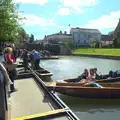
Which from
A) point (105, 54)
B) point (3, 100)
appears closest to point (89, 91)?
point (3, 100)

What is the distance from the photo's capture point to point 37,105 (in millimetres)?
10227

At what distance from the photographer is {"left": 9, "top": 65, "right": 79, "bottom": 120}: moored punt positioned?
27.5 ft

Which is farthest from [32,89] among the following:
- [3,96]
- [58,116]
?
[3,96]

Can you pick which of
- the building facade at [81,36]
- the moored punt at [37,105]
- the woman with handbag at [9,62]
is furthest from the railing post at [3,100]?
the building facade at [81,36]

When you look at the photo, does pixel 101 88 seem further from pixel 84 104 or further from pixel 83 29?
pixel 83 29

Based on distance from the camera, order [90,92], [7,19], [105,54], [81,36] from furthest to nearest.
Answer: [81,36] → [105,54] → [7,19] → [90,92]

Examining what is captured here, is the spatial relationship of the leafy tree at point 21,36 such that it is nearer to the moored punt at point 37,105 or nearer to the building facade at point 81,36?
the moored punt at point 37,105

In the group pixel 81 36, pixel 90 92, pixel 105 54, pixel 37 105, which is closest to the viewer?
pixel 37 105

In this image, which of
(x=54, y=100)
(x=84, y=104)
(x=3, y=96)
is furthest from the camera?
(x=84, y=104)

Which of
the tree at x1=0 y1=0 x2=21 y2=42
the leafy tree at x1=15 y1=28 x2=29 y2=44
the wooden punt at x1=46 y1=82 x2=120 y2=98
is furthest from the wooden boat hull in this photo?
the leafy tree at x1=15 y1=28 x2=29 y2=44

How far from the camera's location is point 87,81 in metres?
17.3

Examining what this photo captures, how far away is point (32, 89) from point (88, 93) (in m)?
3.36

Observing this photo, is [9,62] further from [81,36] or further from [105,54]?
[81,36]

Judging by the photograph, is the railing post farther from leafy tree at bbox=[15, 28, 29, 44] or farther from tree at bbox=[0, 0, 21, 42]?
leafy tree at bbox=[15, 28, 29, 44]
